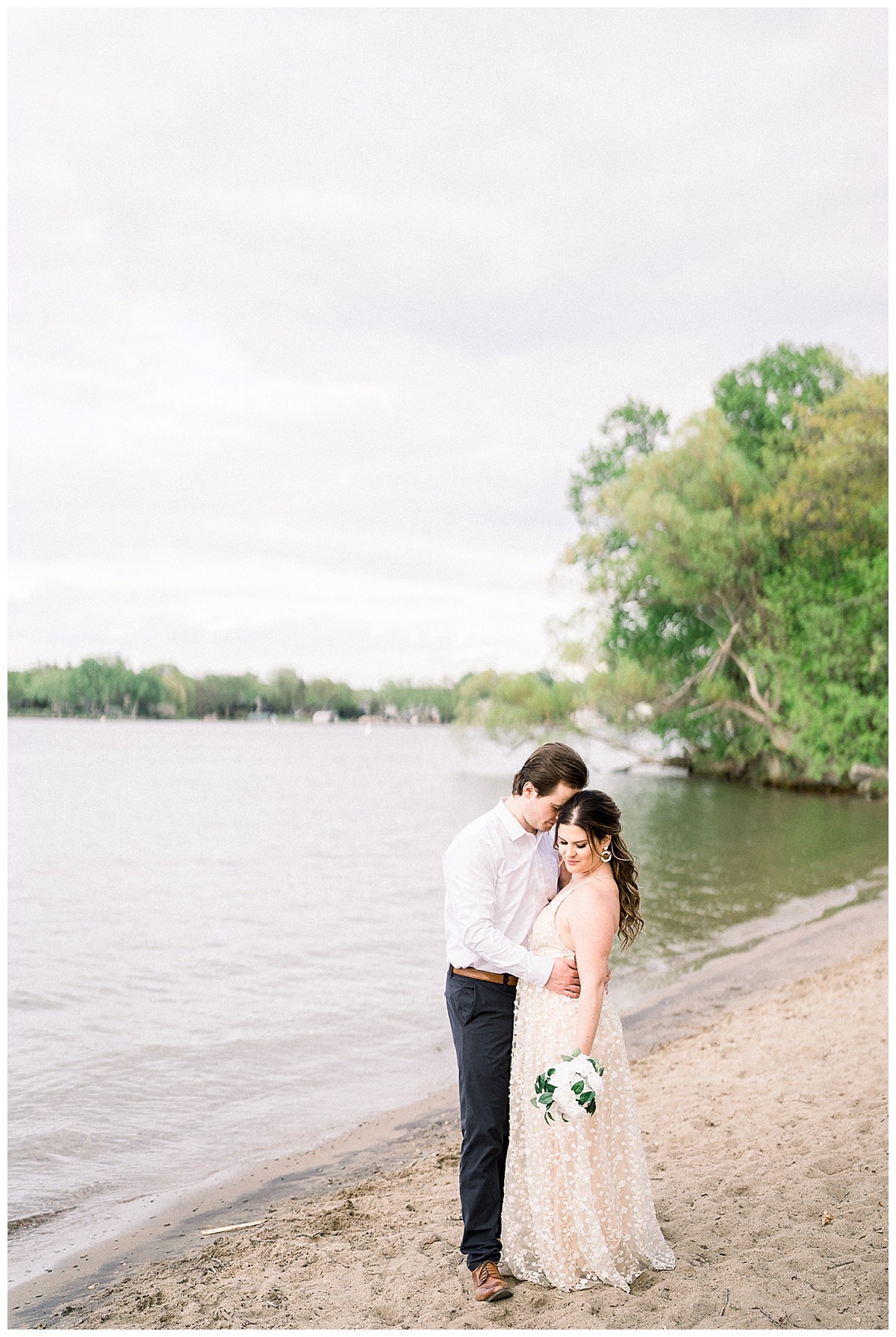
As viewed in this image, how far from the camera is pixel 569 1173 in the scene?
4520 mm

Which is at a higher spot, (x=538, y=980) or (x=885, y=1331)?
(x=538, y=980)

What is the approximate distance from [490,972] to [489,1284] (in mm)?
1299

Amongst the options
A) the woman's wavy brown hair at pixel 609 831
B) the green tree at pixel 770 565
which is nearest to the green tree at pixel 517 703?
the green tree at pixel 770 565

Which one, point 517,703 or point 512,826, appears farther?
point 517,703

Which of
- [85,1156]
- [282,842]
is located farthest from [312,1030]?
[282,842]

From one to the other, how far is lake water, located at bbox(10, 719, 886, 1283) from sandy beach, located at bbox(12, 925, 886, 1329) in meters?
1.39

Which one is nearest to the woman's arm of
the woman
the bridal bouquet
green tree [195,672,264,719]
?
the woman

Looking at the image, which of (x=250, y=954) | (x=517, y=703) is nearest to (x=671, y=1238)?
Result: (x=250, y=954)

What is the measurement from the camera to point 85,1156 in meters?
8.12

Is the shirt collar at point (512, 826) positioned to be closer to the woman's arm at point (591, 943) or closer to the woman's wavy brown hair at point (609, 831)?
the woman's wavy brown hair at point (609, 831)

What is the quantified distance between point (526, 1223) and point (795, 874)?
673 inches

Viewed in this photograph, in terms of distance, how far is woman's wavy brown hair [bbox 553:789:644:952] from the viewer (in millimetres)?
4520

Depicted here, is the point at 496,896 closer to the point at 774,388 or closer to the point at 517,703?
the point at 517,703

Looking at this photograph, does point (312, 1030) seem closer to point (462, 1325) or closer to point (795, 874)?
point (462, 1325)
